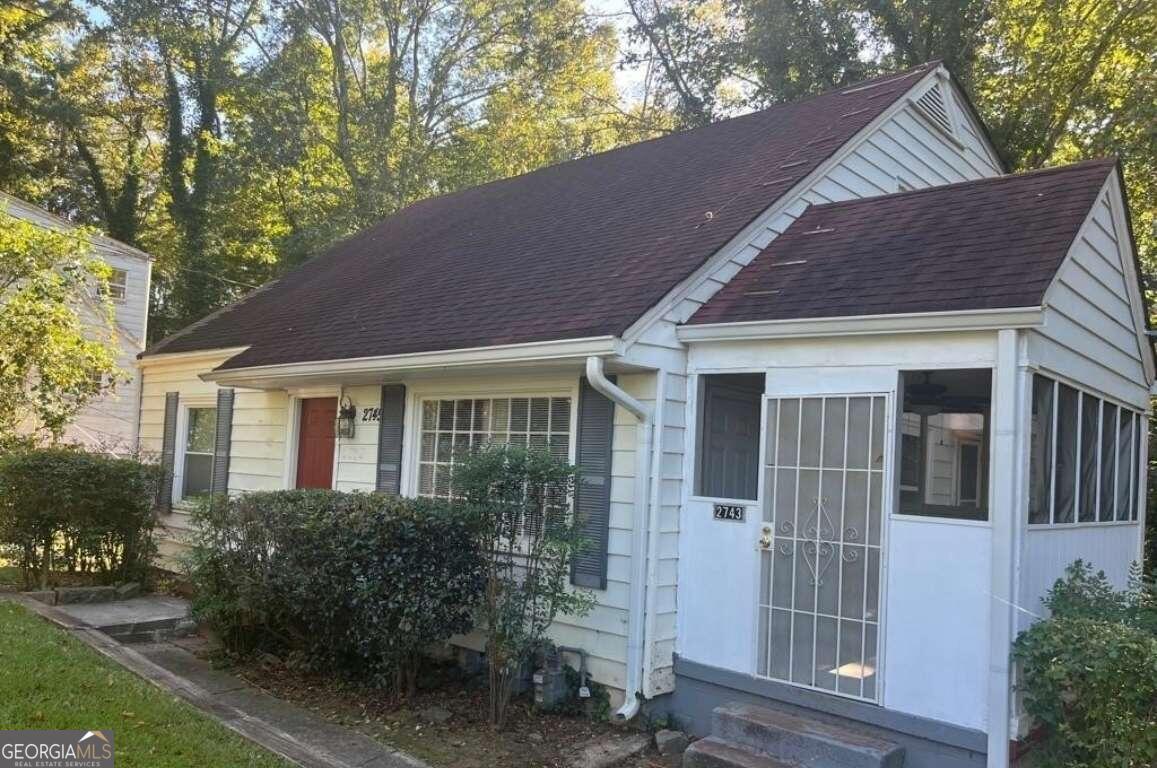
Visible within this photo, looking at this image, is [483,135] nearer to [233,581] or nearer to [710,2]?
[710,2]

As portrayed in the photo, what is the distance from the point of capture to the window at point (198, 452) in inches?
423

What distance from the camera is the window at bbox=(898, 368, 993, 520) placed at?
4840mm

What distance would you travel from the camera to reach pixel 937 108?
8.84 metres

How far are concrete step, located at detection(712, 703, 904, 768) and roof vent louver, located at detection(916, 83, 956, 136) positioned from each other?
20.7 feet

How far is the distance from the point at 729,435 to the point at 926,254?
184 centimetres

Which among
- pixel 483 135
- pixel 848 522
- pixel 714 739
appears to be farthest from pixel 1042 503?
pixel 483 135

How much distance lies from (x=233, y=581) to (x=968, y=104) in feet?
29.3

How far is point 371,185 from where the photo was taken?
70.3ft

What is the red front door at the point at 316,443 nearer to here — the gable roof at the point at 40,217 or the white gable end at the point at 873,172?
the white gable end at the point at 873,172

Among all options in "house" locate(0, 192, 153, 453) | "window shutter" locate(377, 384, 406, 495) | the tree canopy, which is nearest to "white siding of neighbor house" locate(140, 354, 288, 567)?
"window shutter" locate(377, 384, 406, 495)

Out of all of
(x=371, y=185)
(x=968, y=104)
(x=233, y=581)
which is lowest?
(x=233, y=581)

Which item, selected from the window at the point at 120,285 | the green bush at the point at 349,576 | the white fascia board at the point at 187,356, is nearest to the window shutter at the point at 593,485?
the green bush at the point at 349,576

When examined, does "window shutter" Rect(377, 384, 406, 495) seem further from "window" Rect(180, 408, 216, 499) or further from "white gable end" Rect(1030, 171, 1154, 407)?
"white gable end" Rect(1030, 171, 1154, 407)

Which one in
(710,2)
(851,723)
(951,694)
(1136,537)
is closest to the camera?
(951,694)
